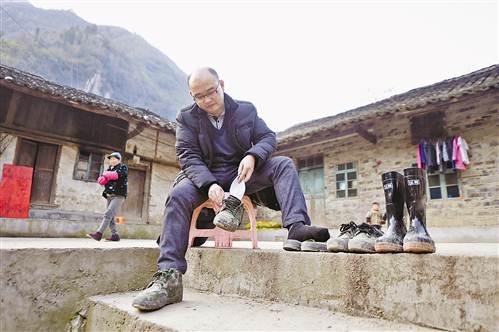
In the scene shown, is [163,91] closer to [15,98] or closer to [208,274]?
[15,98]

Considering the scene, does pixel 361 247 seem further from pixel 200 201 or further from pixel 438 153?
pixel 438 153

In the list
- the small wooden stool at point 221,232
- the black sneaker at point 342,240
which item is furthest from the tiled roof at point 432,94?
the black sneaker at point 342,240

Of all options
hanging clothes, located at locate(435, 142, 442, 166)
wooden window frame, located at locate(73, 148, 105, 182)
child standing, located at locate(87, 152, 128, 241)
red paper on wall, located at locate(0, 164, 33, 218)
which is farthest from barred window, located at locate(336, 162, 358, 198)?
red paper on wall, located at locate(0, 164, 33, 218)

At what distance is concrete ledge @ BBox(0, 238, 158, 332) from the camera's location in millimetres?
1650

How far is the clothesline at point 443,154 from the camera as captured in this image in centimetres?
680

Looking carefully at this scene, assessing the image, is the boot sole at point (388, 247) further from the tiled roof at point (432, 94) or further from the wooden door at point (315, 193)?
the wooden door at point (315, 193)

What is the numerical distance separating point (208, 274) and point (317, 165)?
8.45 metres

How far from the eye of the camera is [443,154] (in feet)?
23.0

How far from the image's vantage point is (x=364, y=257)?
1203 mm

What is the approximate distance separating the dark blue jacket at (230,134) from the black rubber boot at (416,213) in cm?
85

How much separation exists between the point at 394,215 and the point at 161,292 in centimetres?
116

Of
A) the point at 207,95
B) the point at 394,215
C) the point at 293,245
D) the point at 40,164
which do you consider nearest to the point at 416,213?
the point at 394,215

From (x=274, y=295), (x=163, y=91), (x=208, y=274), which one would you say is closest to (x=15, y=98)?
(x=208, y=274)

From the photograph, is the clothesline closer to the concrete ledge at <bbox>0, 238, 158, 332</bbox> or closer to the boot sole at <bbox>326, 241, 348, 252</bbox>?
the boot sole at <bbox>326, 241, 348, 252</bbox>
